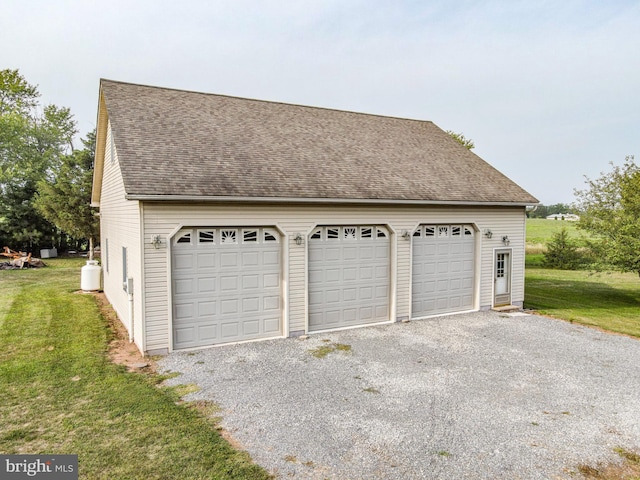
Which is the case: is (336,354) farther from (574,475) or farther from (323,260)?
(574,475)

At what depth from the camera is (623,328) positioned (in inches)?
404

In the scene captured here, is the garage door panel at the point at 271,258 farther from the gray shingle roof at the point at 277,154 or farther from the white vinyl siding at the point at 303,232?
the gray shingle roof at the point at 277,154

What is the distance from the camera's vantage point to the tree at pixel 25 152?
25.3m

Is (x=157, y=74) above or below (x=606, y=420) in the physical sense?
above

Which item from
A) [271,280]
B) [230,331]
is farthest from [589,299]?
[230,331]

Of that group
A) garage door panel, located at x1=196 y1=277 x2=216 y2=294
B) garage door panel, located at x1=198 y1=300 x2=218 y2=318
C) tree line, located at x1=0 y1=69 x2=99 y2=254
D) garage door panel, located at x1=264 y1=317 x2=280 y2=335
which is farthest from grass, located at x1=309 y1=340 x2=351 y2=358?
tree line, located at x1=0 y1=69 x2=99 y2=254

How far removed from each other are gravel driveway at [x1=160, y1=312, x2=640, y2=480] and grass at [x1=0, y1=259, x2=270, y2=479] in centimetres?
46

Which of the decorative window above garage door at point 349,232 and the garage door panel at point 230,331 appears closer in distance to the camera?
the garage door panel at point 230,331

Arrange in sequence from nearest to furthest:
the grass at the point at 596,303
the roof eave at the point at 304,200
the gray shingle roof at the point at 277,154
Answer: the grass at the point at 596,303, the roof eave at the point at 304,200, the gray shingle roof at the point at 277,154

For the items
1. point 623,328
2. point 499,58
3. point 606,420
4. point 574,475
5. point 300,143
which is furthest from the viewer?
point 499,58

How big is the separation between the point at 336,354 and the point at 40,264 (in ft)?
68.0

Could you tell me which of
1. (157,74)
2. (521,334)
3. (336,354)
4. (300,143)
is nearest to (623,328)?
(521,334)

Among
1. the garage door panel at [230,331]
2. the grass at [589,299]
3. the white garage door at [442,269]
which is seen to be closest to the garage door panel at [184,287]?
the garage door panel at [230,331]

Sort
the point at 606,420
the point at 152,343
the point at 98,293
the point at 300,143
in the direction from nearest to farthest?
the point at 606,420 → the point at 152,343 → the point at 300,143 → the point at 98,293
